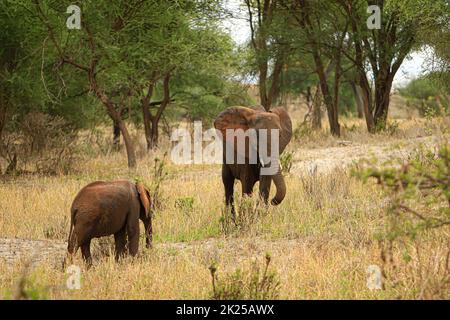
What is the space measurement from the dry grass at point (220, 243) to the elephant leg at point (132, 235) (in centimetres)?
12

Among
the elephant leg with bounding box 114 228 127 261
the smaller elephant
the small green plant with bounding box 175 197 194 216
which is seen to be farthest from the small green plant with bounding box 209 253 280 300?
the small green plant with bounding box 175 197 194 216

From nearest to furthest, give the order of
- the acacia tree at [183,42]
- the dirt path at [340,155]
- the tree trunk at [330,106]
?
the dirt path at [340,155]
the acacia tree at [183,42]
the tree trunk at [330,106]

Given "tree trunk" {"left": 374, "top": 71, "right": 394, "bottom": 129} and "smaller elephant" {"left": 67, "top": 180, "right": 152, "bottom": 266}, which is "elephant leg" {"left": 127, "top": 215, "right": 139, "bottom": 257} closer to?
"smaller elephant" {"left": 67, "top": 180, "right": 152, "bottom": 266}

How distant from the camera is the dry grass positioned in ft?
18.6

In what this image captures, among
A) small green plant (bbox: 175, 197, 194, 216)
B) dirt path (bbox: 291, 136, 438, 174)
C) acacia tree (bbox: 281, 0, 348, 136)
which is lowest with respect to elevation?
small green plant (bbox: 175, 197, 194, 216)

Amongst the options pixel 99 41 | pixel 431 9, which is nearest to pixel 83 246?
pixel 99 41

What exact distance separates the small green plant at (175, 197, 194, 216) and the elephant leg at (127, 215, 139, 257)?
2.41 metres

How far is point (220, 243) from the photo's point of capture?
7930 millimetres

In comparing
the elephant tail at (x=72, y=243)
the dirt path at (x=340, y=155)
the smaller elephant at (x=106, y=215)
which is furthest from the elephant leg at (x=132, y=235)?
the dirt path at (x=340, y=155)

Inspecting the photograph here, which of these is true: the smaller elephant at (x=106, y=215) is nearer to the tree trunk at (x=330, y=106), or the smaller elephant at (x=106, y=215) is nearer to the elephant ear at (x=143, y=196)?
the elephant ear at (x=143, y=196)

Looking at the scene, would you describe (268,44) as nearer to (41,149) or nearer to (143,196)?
(41,149)

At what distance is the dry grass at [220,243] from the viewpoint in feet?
18.6

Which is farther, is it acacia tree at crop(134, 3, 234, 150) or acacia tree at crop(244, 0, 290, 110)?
acacia tree at crop(244, 0, 290, 110)
